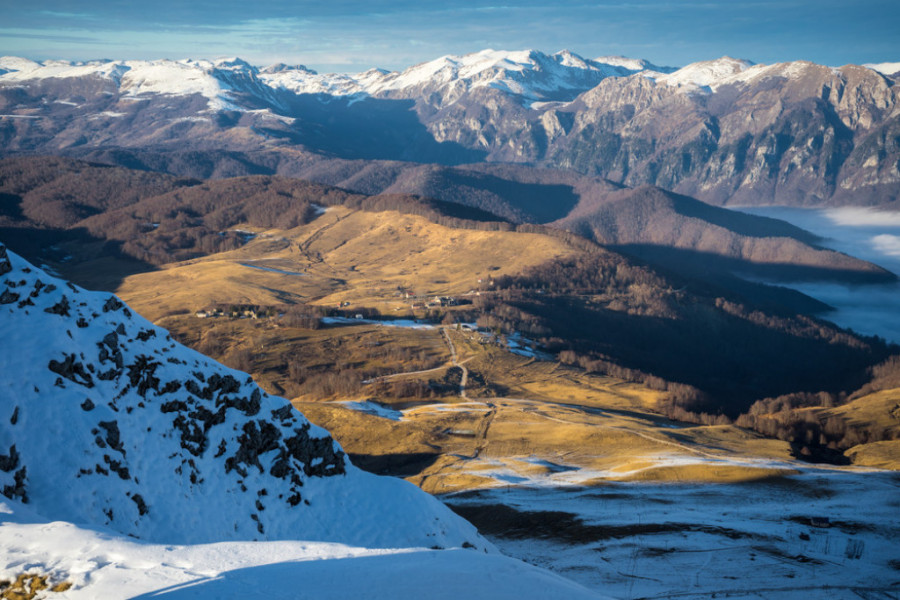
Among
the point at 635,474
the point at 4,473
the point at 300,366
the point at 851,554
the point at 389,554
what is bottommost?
the point at 300,366

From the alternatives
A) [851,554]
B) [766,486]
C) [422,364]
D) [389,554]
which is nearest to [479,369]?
[422,364]

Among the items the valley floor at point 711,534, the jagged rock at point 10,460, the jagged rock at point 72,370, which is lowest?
the valley floor at point 711,534

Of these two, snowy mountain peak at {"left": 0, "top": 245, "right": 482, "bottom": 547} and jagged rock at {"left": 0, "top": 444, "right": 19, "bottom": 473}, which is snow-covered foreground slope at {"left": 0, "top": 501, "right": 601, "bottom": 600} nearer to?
jagged rock at {"left": 0, "top": 444, "right": 19, "bottom": 473}

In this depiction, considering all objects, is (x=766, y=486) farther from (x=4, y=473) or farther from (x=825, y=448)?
(x=4, y=473)

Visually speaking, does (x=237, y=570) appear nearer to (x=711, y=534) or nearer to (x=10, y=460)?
(x=10, y=460)

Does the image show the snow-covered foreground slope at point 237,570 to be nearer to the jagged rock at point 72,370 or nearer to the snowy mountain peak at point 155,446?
the snowy mountain peak at point 155,446

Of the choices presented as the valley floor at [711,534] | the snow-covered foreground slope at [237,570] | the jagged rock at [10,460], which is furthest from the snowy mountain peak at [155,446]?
the valley floor at [711,534]
